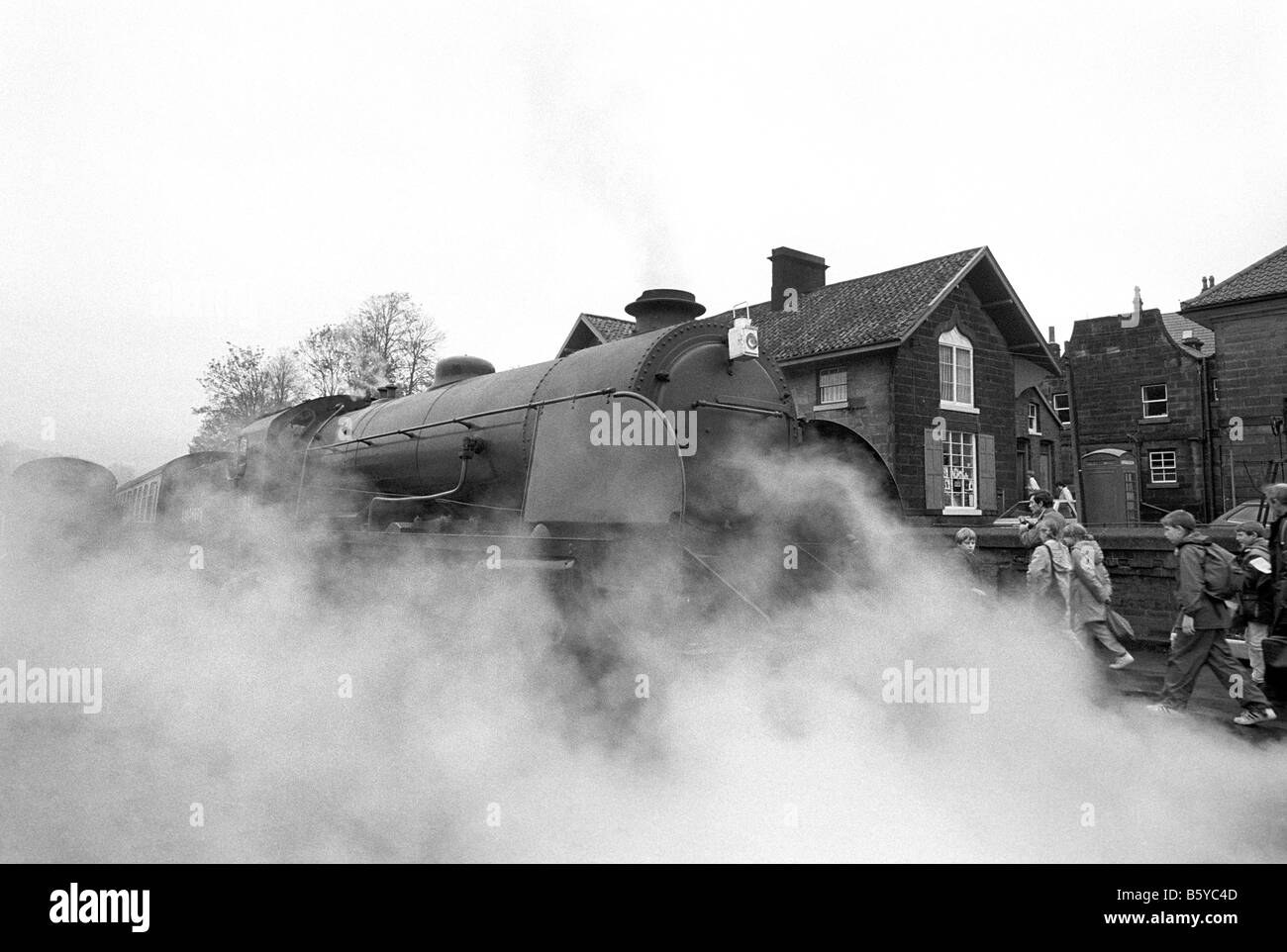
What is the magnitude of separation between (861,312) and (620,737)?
1688 cm

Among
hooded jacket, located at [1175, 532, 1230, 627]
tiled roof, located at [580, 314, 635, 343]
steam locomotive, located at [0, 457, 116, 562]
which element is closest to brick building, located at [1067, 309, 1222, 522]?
tiled roof, located at [580, 314, 635, 343]

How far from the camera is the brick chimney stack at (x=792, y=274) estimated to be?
74.3ft

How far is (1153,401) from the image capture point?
2967cm

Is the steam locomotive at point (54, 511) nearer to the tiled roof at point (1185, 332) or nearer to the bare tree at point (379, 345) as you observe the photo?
the bare tree at point (379, 345)

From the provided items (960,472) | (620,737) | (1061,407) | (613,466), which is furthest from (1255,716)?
(1061,407)

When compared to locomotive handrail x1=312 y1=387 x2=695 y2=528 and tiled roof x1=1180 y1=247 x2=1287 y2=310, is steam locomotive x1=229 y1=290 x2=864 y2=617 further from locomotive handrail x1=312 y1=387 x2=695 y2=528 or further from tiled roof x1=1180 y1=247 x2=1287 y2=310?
tiled roof x1=1180 y1=247 x2=1287 y2=310

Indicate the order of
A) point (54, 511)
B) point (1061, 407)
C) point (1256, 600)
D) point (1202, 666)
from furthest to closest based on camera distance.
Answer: point (1061, 407), point (54, 511), point (1256, 600), point (1202, 666)

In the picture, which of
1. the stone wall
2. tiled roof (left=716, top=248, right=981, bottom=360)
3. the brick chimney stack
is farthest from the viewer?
the brick chimney stack

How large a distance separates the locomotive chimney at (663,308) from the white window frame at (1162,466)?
27.7 meters

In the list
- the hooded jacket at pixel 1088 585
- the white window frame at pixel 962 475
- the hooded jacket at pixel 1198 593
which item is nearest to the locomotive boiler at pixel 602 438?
the hooded jacket at pixel 1198 593

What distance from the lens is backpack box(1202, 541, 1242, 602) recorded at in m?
5.99

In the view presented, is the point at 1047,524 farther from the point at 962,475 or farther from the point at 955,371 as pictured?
the point at 955,371

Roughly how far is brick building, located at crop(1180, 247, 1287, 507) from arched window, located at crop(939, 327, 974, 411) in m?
4.38
